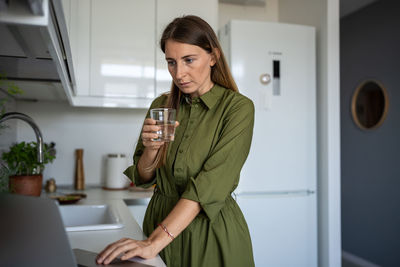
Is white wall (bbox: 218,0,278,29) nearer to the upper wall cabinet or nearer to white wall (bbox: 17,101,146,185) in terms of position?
the upper wall cabinet

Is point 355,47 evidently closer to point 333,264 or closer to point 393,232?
point 393,232

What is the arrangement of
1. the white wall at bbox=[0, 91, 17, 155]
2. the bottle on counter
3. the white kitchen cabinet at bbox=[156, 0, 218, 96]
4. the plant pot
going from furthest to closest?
the bottle on counter
the white kitchen cabinet at bbox=[156, 0, 218, 96]
the white wall at bbox=[0, 91, 17, 155]
the plant pot

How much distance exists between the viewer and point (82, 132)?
2746mm

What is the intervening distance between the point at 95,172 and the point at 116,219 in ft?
4.32

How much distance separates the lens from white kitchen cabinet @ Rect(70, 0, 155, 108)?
242 cm

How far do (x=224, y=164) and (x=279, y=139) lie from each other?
1541 mm

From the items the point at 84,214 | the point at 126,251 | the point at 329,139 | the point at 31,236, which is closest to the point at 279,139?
the point at 329,139

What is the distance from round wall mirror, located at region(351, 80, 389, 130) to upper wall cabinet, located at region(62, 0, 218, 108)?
192 centimetres

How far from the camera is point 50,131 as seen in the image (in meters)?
2.68

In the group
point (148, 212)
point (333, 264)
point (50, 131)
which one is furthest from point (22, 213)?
point (333, 264)

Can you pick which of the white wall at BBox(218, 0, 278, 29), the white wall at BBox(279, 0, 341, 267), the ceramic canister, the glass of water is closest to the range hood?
the glass of water

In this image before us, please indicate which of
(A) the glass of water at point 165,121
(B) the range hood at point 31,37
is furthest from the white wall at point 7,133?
(A) the glass of water at point 165,121

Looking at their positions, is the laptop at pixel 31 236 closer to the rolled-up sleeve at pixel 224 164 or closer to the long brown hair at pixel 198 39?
the rolled-up sleeve at pixel 224 164

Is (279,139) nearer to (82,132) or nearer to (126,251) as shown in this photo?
(82,132)
